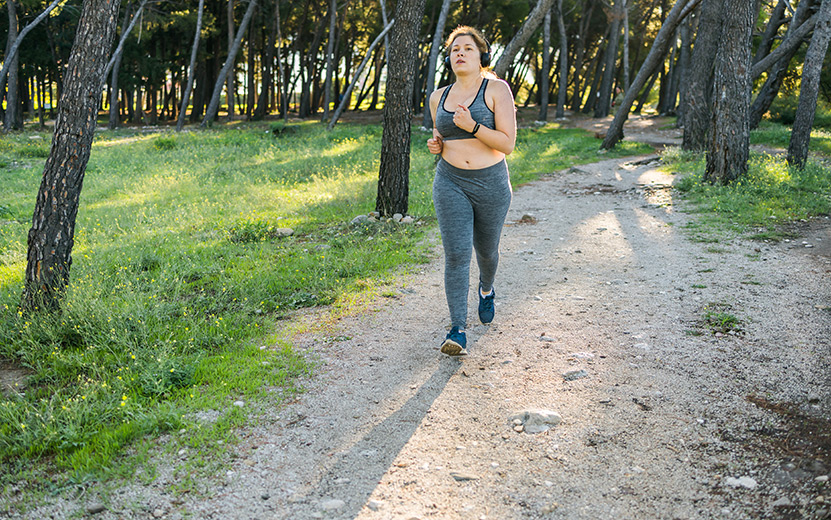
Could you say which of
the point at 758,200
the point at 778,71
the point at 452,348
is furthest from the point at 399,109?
the point at 778,71

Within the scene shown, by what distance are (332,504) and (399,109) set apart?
7.28m

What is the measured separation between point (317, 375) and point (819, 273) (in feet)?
17.2

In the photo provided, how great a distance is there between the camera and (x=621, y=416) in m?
3.75

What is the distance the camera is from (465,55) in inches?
169

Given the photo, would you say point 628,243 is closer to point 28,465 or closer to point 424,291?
point 424,291

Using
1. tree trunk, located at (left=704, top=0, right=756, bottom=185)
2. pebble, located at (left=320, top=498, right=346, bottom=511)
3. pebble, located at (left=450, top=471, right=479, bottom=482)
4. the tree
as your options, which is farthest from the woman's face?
the tree

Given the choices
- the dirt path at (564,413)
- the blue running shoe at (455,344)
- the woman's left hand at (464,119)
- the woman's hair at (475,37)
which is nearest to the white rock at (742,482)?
the dirt path at (564,413)

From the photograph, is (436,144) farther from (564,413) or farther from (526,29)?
(526,29)

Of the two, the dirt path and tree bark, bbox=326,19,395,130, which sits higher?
tree bark, bbox=326,19,395,130

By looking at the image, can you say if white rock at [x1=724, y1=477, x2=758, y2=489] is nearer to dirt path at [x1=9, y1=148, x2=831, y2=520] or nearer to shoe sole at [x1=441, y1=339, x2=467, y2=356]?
dirt path at [x1=9, y1=148, x2=831, y2=520]

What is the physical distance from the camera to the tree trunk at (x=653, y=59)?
15875 millimetres

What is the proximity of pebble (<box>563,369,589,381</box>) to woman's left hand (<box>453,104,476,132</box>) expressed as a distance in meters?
1.83

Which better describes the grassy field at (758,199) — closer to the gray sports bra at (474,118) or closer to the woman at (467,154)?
the woman at (467,154)

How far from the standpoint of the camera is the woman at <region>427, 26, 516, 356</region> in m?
4.32
